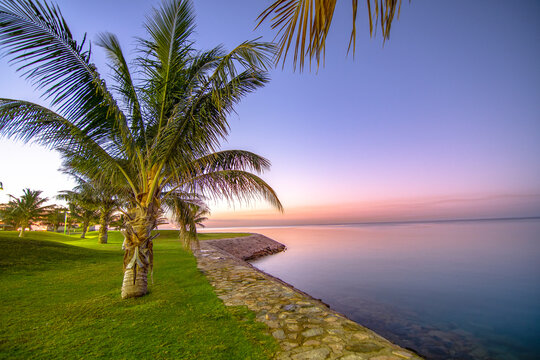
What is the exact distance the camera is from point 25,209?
26.8 meters

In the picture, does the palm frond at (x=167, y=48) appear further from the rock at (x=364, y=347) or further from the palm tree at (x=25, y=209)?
the palm tree at (x=25, y=209)

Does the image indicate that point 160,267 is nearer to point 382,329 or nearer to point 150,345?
point 150,345

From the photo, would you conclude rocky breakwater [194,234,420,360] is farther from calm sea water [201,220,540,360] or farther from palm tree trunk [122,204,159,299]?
calm sea water [201,220,540,360]

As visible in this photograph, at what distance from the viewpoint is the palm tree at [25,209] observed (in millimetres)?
26734

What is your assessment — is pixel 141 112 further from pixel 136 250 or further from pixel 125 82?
pixel 136 250

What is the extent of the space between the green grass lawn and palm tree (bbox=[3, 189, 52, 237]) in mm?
26851

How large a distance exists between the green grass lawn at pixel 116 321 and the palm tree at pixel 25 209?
26.9 meters

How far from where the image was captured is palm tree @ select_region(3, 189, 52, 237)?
2673 centimetres

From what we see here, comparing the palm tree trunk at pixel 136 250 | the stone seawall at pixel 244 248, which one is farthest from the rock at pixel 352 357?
the stone seawall at pixel 244 248

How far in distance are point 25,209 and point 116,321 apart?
34.3m

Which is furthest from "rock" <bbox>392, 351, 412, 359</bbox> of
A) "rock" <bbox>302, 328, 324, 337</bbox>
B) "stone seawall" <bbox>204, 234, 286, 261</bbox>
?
"stone seawall" <bbox>204, 234, 286, 261</bbox>

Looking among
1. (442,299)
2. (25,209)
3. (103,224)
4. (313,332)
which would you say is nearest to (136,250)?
(313,332)

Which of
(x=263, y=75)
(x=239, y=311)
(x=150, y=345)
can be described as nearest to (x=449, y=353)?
(x=239, y=311)

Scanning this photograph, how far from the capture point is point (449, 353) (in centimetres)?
564
